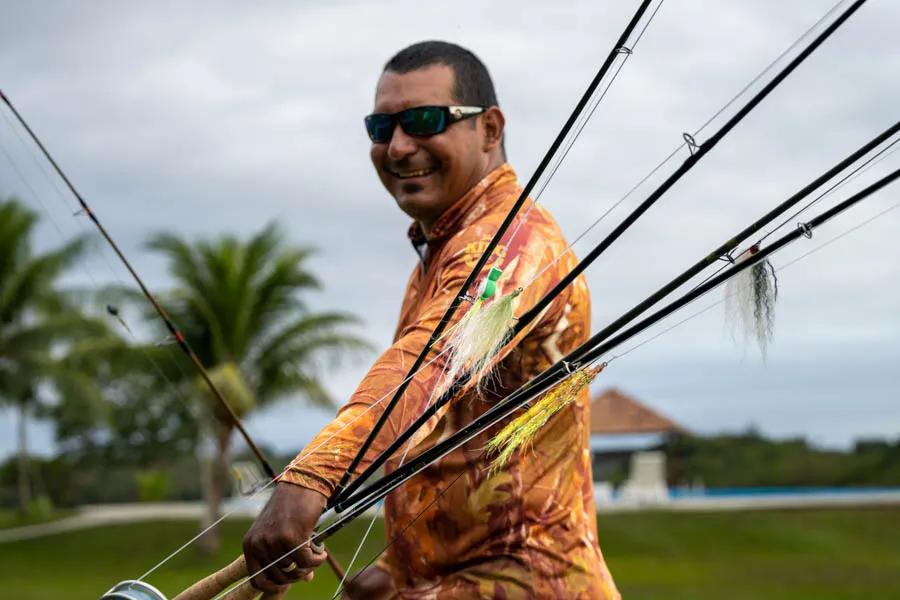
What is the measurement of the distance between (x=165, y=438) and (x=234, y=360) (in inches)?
853

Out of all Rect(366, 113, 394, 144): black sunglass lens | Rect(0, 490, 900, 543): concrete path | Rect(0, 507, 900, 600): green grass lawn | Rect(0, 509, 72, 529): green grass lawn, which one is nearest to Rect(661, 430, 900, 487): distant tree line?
Rect(0, 490, 900, 543): concrete path

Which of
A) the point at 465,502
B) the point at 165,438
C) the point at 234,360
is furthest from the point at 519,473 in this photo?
the point at 165,438

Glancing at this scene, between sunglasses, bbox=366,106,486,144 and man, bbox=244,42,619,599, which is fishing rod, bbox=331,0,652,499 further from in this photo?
sunglasses, bbox=366,106,486,144

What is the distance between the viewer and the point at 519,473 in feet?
11.4

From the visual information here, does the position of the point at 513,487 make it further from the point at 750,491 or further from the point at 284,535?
the point at 750,491

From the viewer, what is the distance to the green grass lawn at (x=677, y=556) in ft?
70.9

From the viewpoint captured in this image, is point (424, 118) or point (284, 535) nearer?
point (284, 535)

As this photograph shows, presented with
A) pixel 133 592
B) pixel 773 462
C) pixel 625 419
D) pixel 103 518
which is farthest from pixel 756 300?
pixel 625 419

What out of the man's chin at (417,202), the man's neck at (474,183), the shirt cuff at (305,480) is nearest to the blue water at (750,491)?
the man's neck at (474,183)

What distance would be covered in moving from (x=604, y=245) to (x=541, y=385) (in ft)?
1.14

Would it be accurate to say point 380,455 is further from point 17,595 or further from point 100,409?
point 100,409

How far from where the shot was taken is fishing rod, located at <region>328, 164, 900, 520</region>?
105 inches

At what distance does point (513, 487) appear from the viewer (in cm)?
346

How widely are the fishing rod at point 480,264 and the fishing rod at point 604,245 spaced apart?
3 centimetres
